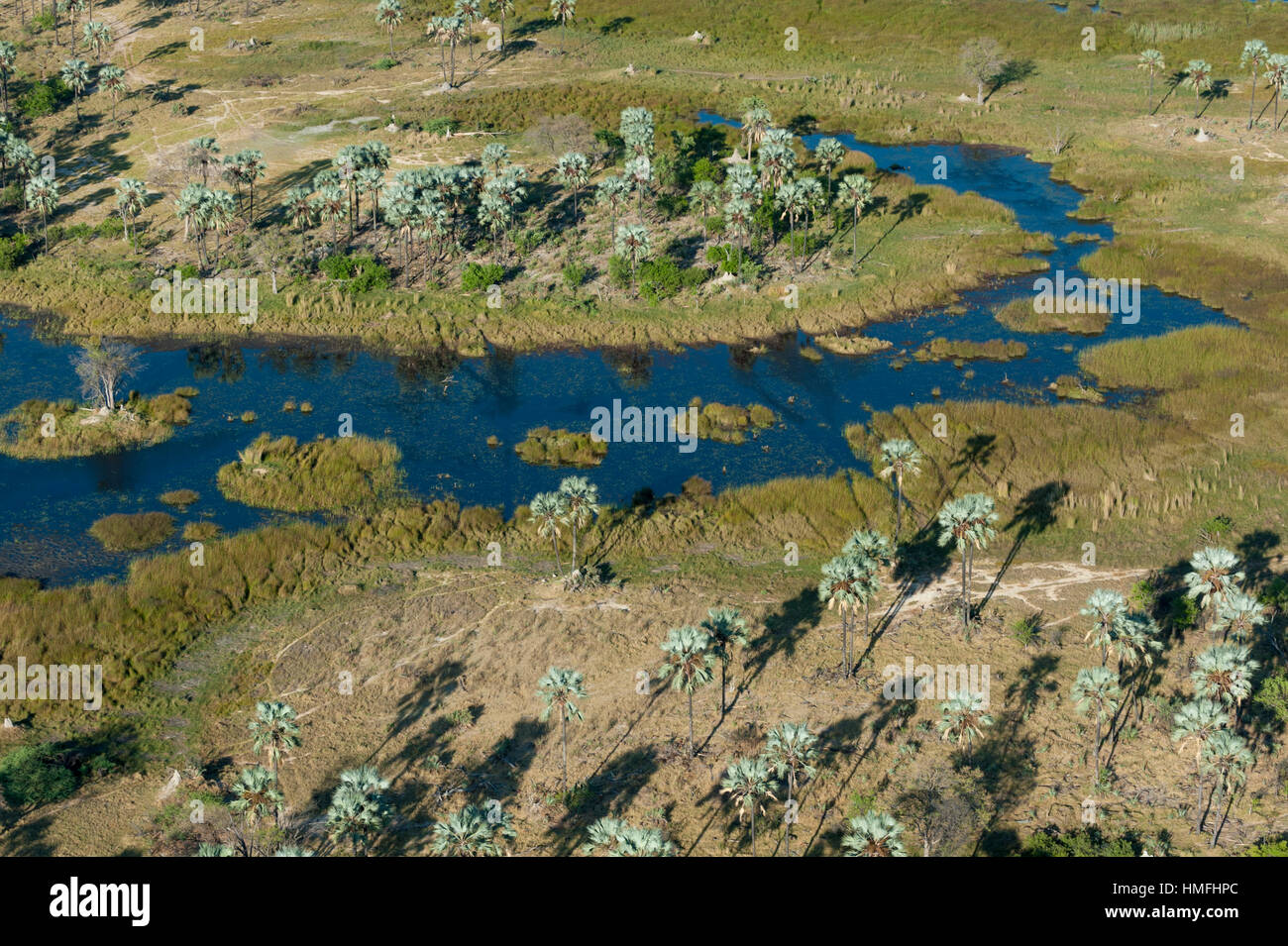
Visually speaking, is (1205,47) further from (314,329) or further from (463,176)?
(314,329)

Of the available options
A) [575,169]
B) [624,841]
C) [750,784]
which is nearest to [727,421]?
[575,169]

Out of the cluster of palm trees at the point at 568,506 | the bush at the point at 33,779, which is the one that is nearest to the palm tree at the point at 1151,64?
the cluster of palm trees at the point at 568,506

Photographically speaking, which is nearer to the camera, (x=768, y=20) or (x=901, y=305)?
(x=901, y=305)

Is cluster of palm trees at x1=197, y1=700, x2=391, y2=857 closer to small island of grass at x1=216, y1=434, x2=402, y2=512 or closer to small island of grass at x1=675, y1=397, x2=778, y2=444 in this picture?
small island of grass at x1=216, y1=434, x2=402, y2=512

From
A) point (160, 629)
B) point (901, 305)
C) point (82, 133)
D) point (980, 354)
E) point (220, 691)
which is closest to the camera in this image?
point (220, 691)

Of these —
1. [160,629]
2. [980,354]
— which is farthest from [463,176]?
[160,629]

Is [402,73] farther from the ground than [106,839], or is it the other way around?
[402,73]
